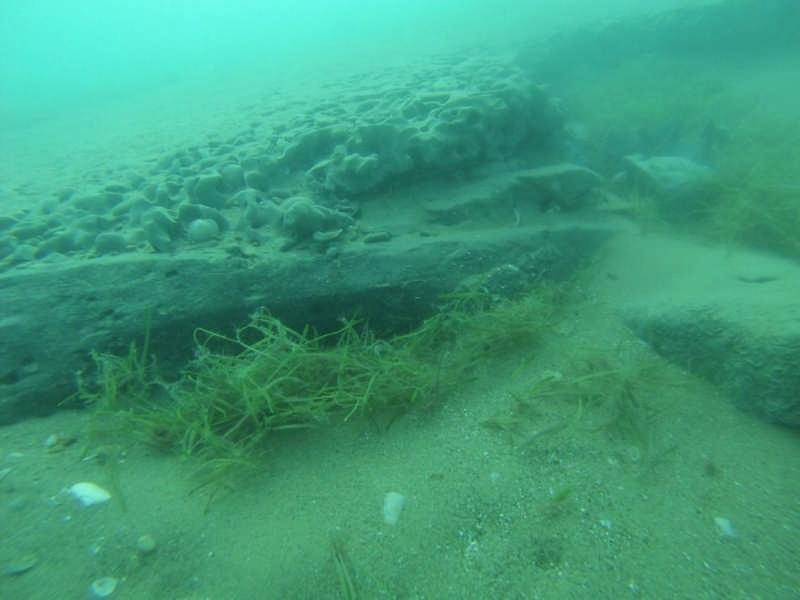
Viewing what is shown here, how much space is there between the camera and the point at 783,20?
8.82 meters

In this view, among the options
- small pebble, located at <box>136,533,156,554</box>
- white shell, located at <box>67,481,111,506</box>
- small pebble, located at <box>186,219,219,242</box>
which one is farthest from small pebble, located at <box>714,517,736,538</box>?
small pebble, located at <box>186,219,219,242</box>

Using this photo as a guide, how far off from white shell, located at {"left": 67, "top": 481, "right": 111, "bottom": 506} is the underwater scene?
0.02 meters

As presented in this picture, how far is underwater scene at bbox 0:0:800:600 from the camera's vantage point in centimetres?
188

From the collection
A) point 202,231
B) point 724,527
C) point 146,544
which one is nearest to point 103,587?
point 146,544

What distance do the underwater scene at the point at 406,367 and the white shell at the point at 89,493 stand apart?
0.02m

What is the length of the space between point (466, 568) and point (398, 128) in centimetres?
356

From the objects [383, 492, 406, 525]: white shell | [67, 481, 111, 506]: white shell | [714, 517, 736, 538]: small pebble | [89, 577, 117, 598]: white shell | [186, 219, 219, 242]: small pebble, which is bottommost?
[383, 492, 406, 525]: white shell

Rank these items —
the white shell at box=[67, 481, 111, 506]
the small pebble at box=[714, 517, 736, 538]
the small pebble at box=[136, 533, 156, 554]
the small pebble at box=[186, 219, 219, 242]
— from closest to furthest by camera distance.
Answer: the small pebble at box=[714, 517, 736, 538], the small pebble at box=[136, 533, 156, 554], the white shell at box=[67, 481, 111, 506], the small pebble at box=[186, 219, 219, 242]

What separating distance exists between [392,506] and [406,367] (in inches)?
33.9

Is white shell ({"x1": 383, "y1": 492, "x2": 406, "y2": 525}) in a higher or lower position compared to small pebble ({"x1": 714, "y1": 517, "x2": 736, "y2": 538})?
lower

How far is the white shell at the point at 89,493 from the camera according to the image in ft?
7.16

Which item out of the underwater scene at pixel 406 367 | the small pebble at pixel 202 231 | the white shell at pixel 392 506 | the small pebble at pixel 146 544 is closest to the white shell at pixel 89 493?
the underwater scene at pixel 406 367

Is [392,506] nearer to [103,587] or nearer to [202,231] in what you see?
[103,587]

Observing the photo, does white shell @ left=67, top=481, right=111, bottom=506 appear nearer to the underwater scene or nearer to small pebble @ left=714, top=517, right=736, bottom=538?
the underwater scene
